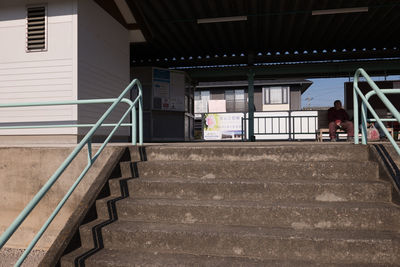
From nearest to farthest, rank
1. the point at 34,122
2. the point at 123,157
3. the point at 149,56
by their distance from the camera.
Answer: the point at 123,157 → the point at 34,122 → the point at 149,56

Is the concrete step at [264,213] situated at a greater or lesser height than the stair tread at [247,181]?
lesser

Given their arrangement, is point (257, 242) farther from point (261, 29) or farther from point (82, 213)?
point (261, 29)

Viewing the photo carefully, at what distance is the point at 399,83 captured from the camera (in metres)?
10.8

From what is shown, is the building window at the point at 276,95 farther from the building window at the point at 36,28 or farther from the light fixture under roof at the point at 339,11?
the building window at the point at 36,28

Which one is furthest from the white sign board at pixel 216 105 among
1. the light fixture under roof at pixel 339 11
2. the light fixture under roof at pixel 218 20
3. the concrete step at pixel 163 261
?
the concrete step at pixel 163 261

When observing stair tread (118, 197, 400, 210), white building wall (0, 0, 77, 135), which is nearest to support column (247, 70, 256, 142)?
white building wall (0, 0, 77, 135)

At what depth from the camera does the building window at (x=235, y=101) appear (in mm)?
24531

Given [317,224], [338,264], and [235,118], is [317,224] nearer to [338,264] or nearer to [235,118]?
[338,264]

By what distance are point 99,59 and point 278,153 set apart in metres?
5.07

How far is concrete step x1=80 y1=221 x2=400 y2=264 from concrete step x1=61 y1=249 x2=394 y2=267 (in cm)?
6

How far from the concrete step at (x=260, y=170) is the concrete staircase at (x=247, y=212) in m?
0.01

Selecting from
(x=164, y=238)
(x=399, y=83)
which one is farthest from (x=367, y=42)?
(x=164, y=238)

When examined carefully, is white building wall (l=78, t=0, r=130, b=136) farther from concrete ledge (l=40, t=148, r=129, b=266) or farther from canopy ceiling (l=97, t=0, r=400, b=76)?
concrete ledge (l=40, t=148, r=129, b=266)

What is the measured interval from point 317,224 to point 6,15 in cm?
727
